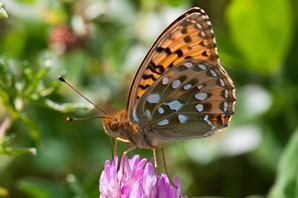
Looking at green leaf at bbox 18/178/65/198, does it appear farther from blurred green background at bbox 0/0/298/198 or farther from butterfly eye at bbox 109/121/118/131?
blurred green background at bbox 0/0/298/198

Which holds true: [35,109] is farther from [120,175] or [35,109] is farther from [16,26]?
[120,175]

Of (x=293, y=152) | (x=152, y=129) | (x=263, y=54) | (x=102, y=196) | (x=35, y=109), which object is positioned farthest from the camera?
(x=35, y=109)

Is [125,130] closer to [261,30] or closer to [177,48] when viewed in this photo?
[177,48]

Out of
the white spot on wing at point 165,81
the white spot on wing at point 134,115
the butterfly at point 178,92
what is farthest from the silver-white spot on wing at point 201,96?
the white spot on wing at point 134,115

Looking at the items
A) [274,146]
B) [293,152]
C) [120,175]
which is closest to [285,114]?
[274,146]

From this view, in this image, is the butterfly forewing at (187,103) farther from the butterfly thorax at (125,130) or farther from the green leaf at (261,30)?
the green leaf at (261,30)

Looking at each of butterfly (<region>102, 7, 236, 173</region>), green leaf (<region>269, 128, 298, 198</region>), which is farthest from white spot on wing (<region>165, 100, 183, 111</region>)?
green leaf (<region>269, 128, 298, 198</region>)
